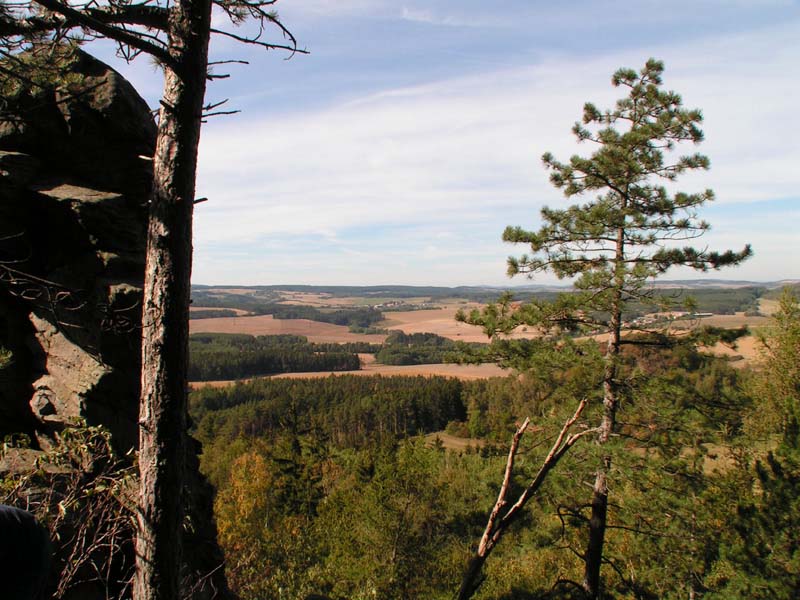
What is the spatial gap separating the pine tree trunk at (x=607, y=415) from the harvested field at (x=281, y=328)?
104 metres

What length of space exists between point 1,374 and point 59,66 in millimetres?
4762

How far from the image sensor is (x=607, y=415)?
31.0ft

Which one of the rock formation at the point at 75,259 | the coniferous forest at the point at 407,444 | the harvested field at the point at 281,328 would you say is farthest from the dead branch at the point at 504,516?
the harvested field at the point at 281,328

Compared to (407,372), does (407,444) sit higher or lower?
higher

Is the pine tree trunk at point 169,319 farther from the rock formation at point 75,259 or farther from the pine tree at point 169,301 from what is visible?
the rock formation at point 75,259

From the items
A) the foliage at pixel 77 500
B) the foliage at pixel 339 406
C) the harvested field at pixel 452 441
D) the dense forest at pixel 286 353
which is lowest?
the harvested field at pixel 452 441

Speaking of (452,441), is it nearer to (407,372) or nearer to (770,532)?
(407,372)

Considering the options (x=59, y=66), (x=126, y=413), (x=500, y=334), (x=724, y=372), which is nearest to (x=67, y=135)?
(x=59, y=66)

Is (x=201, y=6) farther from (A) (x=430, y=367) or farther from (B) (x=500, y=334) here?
(A) (x=430, y=367)

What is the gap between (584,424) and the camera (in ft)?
32.1

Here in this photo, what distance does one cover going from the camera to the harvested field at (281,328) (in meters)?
114

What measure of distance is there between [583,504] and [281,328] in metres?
116

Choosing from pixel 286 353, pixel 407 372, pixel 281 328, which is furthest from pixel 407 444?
pixel 281 328

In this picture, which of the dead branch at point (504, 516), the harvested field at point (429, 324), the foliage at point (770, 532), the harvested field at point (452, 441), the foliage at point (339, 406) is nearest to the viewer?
the dead branch at point (504, 516)
